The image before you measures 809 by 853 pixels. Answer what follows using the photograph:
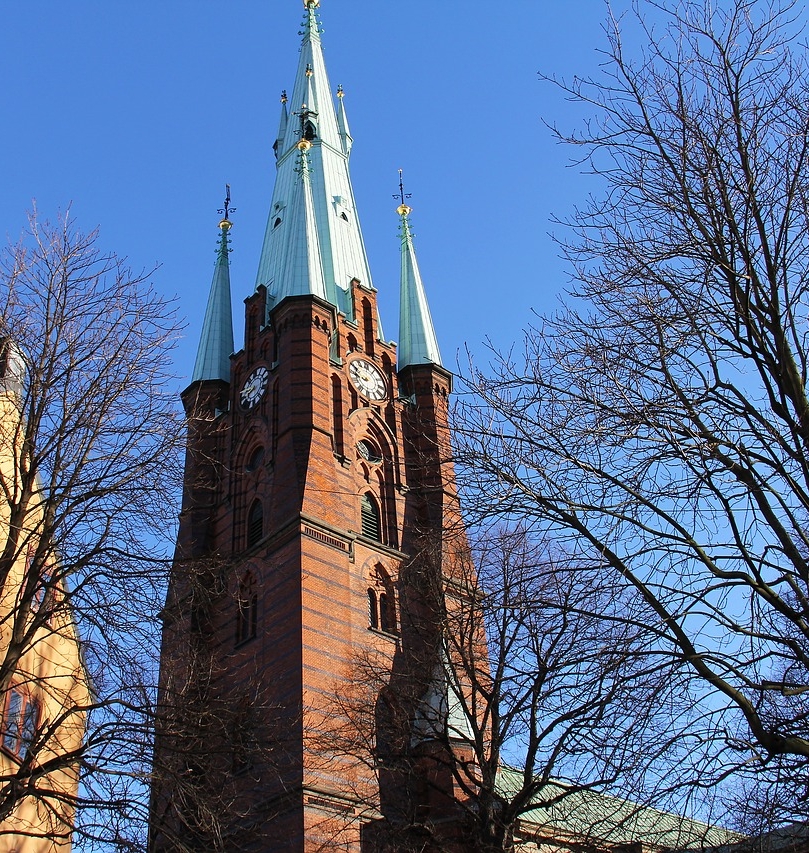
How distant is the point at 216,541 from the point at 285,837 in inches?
458

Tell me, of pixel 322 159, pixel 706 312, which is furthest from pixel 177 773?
pixel 322 159

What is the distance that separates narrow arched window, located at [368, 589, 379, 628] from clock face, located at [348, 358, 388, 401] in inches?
297

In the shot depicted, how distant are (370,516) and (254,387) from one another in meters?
6.37

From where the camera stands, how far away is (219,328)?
37938 mm

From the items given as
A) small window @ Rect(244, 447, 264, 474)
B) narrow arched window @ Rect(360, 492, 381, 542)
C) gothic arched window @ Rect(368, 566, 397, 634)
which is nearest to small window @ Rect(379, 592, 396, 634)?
gothic arched window @ Rect(368, 566, 397, 634)

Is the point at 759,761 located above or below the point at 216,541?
below

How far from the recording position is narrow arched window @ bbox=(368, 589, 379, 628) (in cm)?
2806

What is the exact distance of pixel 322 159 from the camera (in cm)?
4084

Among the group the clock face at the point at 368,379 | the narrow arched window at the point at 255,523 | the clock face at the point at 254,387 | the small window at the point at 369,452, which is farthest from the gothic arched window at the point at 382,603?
the clock face at the point at 254,387

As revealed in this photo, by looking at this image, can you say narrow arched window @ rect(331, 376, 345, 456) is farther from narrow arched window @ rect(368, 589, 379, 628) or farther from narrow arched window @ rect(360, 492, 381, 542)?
narrow arched window @ rect(368, 589, 379, 628)

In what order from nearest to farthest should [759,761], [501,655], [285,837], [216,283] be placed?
[759,761] → [501,655] → [285,837] → [216,283]

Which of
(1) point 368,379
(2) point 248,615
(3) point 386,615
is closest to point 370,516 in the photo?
(3) point 386,615

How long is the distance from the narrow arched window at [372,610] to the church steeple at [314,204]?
34.0 feet

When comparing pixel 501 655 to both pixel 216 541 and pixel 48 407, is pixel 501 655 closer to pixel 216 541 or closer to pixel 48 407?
pixel 48 407
